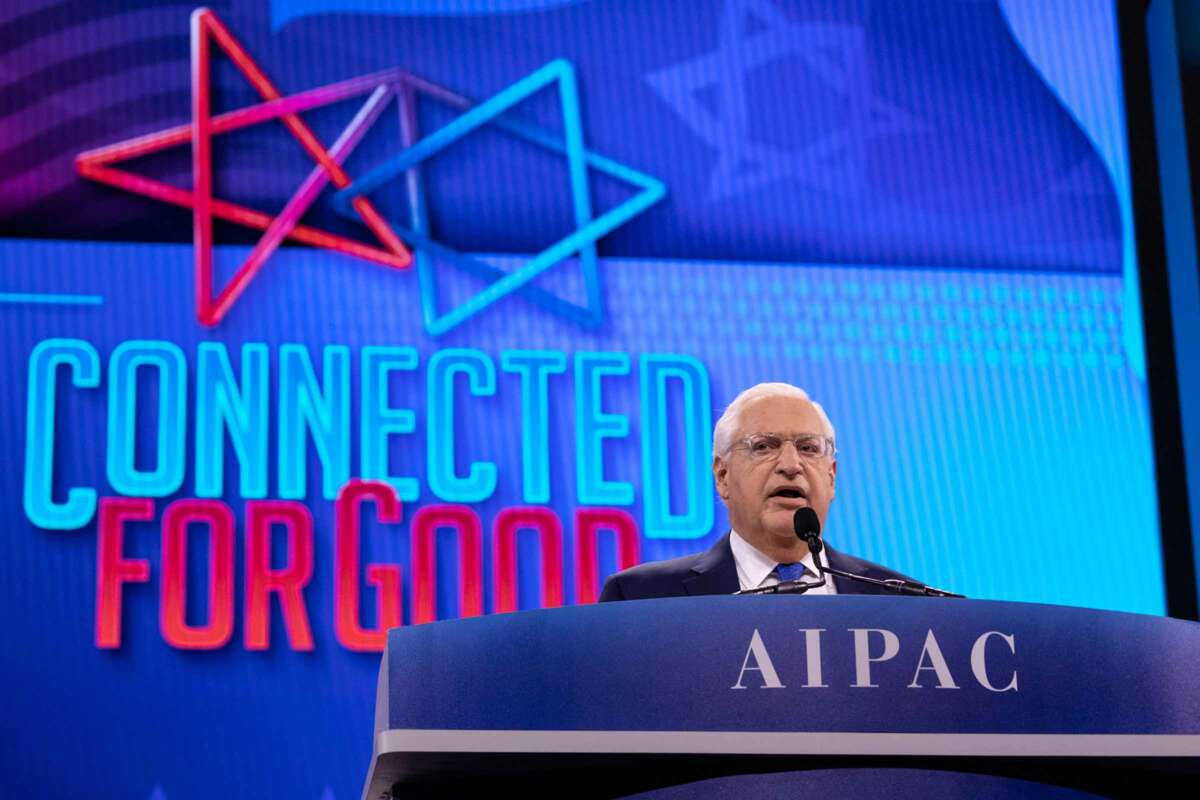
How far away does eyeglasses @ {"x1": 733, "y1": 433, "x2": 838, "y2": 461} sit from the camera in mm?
2273

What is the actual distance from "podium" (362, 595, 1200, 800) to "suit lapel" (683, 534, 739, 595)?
34.8 inches

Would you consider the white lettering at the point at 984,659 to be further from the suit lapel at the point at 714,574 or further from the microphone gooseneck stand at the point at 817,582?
the suit lapel at the point at 714,574

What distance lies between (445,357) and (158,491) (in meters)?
0.83

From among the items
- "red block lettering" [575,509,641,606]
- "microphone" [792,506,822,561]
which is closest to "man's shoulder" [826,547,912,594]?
"microphone" [792,506,822,561]

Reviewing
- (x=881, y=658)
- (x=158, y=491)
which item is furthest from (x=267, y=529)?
(x=881, y=658)

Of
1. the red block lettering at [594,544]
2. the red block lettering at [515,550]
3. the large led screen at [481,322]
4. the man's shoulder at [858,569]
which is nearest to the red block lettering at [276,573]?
the large led screen at [481,322]

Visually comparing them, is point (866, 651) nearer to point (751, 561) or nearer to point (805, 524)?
point (805, 524)

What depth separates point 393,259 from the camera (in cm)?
450

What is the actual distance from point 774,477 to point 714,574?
0.52ft

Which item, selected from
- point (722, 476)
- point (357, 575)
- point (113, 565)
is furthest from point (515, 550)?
point (722, 476)

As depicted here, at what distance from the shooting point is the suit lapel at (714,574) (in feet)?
7.14

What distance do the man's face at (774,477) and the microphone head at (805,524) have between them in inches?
17.4

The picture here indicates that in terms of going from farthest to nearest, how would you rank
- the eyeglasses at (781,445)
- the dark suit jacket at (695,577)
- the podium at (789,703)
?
the eyeglasses at (781,445) < the dark suit jacket at (695,577) < the podium at (789,703)

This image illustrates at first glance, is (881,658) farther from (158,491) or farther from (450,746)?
(158,491)
